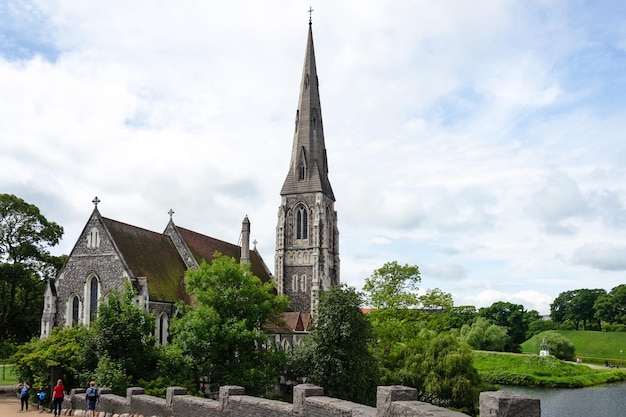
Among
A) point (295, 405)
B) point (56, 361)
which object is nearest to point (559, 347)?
point (56, 361)

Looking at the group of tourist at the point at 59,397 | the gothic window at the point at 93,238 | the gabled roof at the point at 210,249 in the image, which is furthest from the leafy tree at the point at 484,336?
the group of tourist at the point at 59,397

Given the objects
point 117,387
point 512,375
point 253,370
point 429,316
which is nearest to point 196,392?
point 253,370

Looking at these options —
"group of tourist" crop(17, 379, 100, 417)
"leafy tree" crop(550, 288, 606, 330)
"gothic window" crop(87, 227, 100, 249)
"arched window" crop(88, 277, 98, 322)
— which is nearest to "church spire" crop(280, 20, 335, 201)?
"gothic window" crop(87, 227, 100, 249)

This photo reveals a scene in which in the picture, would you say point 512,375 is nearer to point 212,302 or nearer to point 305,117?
point 305,117

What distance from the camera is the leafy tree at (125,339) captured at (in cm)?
2247

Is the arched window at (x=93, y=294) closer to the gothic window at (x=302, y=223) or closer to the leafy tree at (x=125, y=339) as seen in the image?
the leafy tree at (x=125, y=339)

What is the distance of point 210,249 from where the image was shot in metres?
42.0

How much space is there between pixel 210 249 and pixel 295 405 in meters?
31.5

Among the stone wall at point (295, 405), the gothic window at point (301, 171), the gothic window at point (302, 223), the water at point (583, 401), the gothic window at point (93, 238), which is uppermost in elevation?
the gothic window at point (301, 171)

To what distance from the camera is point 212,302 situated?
27.6 meters

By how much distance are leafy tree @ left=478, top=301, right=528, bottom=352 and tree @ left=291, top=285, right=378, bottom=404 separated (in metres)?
61.6

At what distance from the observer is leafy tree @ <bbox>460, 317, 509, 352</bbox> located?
66.9 meters

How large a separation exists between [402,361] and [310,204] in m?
17.1

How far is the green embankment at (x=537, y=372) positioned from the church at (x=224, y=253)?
55.3 ft
